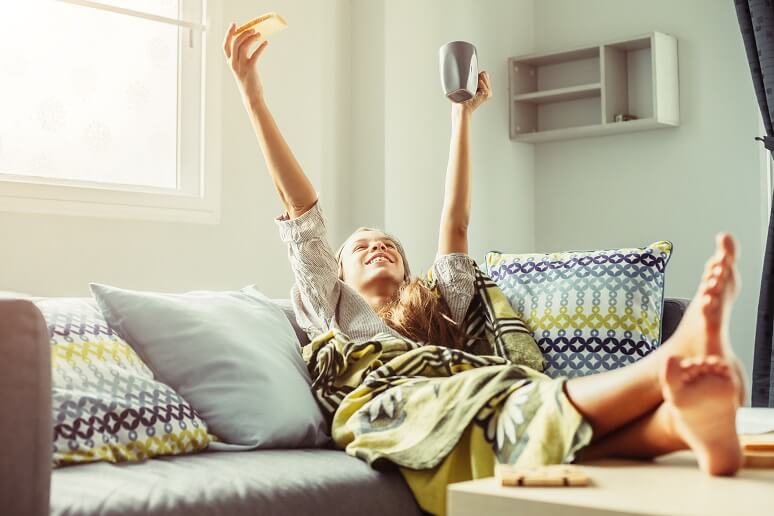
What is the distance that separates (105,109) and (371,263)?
106 centimetres

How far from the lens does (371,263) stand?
8.14ft

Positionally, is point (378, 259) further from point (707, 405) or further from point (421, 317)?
point (707, 405)

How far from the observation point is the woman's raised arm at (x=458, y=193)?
99.4 inches

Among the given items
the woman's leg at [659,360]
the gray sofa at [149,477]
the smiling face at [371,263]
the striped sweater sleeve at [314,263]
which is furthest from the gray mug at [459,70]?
the woman's leg at [659,360]

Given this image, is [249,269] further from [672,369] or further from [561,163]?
[672,369]

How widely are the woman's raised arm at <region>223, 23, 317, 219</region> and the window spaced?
774mm

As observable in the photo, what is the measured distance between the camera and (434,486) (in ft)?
5.43

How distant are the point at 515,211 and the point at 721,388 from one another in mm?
2997

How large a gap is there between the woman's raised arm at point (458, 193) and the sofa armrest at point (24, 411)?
4.56ft

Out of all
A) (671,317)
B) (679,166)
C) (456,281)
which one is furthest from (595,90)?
(456,281)

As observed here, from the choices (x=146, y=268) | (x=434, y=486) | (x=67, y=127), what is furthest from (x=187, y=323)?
(x=67, y=127)

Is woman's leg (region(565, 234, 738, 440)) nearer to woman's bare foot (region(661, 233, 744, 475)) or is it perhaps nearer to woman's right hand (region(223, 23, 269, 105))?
woman's bare foot (region(661, 233, 744, 475))

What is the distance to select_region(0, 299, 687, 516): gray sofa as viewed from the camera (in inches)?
48.4

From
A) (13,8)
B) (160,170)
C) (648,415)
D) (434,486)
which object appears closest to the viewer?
(648,415)
